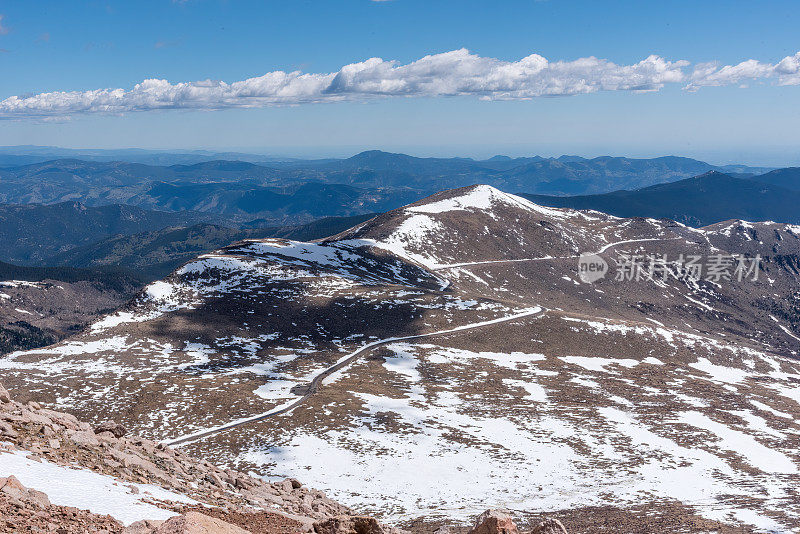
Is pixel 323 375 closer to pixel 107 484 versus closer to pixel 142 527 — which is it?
pixel 107 484

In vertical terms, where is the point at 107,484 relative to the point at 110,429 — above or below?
above

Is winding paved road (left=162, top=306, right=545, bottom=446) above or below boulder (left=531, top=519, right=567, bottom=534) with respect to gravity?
below

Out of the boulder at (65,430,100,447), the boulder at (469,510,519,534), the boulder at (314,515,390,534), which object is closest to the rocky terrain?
the boulder at (65,430,100,447)

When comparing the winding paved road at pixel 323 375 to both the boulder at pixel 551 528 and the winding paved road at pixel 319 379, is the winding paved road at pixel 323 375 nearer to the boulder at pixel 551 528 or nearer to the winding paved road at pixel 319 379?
the winding paved road at pixel 319 379

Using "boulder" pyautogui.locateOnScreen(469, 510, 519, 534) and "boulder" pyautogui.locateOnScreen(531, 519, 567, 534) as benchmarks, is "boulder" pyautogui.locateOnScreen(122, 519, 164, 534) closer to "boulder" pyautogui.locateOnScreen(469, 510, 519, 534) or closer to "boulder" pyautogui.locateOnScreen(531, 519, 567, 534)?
"boulder" pyautogui.locateOnScreen(469, 510, 519, 534)

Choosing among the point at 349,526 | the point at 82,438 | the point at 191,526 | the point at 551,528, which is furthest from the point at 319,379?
the point at 191,526

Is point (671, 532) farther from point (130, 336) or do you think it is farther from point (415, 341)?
point (130, 336)

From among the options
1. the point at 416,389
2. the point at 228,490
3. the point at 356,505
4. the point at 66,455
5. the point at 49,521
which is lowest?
the point at 416,389

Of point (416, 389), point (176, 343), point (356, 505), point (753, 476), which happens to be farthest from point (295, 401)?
point (753, 476)
